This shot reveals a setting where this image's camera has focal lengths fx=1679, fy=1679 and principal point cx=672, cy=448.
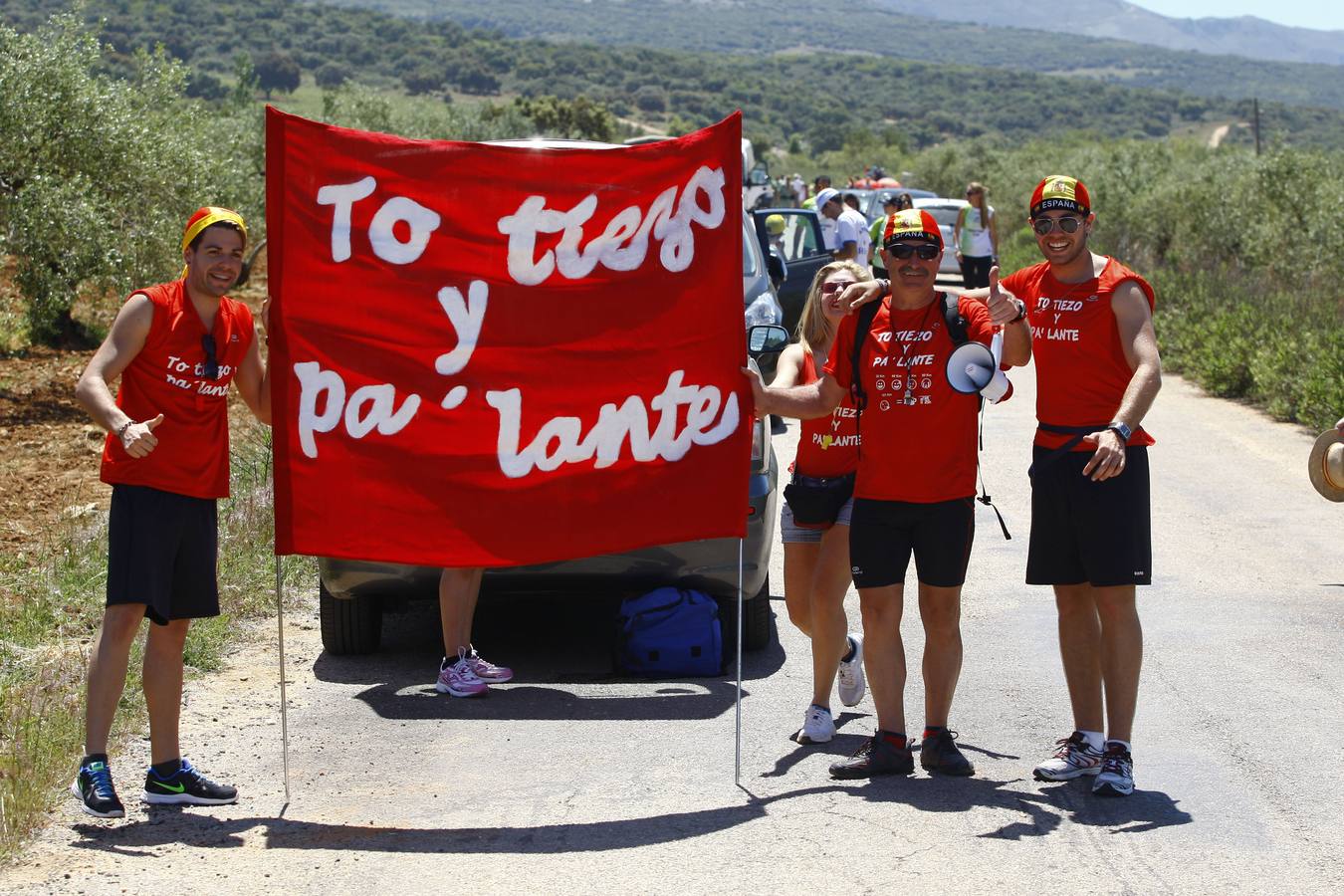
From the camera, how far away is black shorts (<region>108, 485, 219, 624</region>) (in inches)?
216

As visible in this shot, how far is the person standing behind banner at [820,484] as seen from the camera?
6277 millimetres

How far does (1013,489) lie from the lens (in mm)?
12164

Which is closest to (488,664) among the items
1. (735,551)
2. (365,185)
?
(735,551)

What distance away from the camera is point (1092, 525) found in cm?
582

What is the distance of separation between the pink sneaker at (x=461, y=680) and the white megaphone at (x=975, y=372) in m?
2.52

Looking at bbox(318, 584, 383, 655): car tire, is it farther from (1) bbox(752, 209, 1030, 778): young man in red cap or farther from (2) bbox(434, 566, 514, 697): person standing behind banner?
A: (1) bbox(752, 209, 1030, 778): young man in red cap

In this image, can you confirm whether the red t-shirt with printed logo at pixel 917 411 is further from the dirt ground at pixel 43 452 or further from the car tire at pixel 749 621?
the dirt ground at pixel 43 452

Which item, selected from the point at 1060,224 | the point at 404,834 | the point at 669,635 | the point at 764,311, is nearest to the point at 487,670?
the point at 669,635

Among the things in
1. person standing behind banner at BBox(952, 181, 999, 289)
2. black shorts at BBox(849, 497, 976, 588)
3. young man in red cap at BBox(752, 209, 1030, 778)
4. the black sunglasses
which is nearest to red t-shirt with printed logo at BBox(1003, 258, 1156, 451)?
young man in red cap at BBox(752, 209, 1030, 778)

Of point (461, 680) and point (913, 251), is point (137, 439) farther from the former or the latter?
point (913, 251)

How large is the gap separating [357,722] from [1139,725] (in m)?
3.10

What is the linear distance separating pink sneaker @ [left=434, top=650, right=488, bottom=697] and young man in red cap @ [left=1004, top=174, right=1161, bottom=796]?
7.84ft

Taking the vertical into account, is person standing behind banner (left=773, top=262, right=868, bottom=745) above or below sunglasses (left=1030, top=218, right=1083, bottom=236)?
below

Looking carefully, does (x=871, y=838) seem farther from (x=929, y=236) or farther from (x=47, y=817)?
(x=47, y=817)
